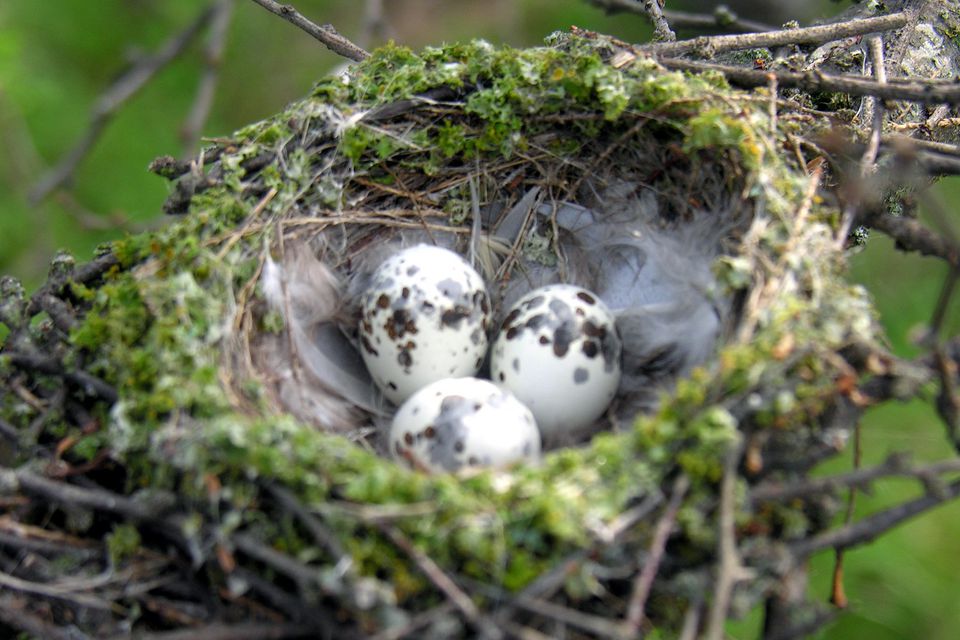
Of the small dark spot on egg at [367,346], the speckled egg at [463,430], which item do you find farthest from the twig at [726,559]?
the small dark spot on egg at [367,346]

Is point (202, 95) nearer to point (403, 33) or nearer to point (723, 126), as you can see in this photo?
point (723, 126)

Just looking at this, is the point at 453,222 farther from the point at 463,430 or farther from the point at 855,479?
the point at 855,479

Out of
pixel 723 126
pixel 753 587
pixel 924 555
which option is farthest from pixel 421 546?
pixel 924 555

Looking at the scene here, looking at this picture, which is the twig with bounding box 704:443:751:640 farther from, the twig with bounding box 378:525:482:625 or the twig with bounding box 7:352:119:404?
the twig with bounding box 7:352:119:404

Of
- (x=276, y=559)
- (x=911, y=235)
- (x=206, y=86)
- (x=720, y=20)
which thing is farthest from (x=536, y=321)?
(x=206, y=86)

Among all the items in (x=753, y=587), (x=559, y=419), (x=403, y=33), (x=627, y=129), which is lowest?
(x=753, y=587)

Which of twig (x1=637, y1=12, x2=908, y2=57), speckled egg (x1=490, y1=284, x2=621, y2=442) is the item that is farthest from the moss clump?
speckled egg (x1=490, y1=284, x2=621, y2=442)

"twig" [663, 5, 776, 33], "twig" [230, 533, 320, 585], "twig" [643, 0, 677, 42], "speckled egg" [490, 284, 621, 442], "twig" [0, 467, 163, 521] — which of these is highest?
"twig" [663, 5, 776, 33]
